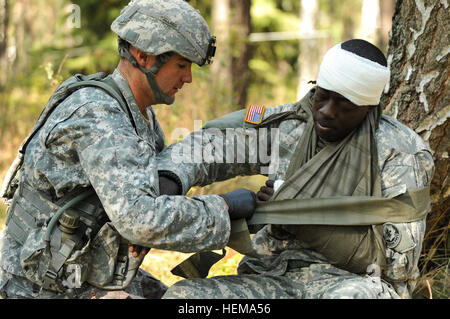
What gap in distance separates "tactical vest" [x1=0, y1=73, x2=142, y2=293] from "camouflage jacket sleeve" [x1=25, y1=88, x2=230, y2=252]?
92 millimetres

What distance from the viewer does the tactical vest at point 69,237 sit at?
3078 millimetres

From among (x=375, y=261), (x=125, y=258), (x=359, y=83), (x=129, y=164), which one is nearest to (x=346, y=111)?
(x=359, y=83)

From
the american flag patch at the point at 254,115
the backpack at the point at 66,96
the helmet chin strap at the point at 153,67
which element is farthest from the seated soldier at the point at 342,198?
the backpack at the point at 66,96

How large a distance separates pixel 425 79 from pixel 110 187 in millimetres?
2494

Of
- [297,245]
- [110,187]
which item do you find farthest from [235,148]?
[110,187]

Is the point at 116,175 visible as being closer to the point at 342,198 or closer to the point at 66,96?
the point at 66,96

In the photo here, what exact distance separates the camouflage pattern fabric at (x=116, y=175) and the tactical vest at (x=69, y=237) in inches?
2.1

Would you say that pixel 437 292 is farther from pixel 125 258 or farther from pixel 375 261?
pixel 125 258

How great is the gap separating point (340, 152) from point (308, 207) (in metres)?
0.36

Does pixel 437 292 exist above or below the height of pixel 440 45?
below

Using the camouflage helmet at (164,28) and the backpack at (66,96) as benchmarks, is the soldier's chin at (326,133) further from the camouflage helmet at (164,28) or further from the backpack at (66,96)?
the backpack at (66,96)

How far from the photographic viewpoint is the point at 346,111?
10.6 feet

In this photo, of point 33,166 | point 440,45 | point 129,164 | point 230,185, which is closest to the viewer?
point 129,164

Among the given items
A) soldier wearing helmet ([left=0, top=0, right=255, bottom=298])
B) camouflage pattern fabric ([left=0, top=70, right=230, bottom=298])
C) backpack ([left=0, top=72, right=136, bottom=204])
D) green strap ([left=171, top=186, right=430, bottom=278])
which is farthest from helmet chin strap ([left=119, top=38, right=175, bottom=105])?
green strap ([left=171, top=186, right=430, bottom=278])
